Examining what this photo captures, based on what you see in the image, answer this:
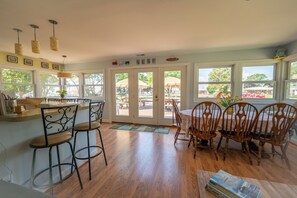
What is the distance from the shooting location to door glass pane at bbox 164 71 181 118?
4.21 metres

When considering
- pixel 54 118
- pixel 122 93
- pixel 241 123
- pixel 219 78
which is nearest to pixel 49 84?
pixel 122 93

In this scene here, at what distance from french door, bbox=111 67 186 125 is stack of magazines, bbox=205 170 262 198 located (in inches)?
121

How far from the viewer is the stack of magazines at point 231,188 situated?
1050 millimetres

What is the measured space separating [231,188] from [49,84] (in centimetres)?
592

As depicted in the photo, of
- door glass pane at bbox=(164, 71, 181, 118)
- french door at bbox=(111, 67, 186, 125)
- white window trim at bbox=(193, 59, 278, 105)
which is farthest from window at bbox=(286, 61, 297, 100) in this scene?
door glass pane at bbox=(164, 71, 181, 118)

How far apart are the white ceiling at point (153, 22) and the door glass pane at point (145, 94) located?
136 cm

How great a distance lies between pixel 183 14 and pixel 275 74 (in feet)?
10.8

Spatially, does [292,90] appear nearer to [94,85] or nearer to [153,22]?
[153,22]

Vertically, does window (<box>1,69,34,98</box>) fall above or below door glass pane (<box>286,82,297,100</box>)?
above

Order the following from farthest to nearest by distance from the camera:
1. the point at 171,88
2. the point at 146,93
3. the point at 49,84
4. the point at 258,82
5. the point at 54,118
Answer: the point at 49,84 → the point at 146,93 → the point at 171,88 → the point at 258,82 → the point at 54,118

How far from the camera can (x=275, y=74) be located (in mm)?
3504

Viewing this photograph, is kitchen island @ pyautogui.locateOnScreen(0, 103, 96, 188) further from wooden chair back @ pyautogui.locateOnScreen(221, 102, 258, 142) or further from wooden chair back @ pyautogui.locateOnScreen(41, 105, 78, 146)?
wooden chair back @ pyautogui.locateOnScreen(221, 102, 258, 142)

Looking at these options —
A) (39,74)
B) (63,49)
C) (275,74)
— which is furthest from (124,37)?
(275,74)

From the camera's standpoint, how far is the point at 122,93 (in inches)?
188
